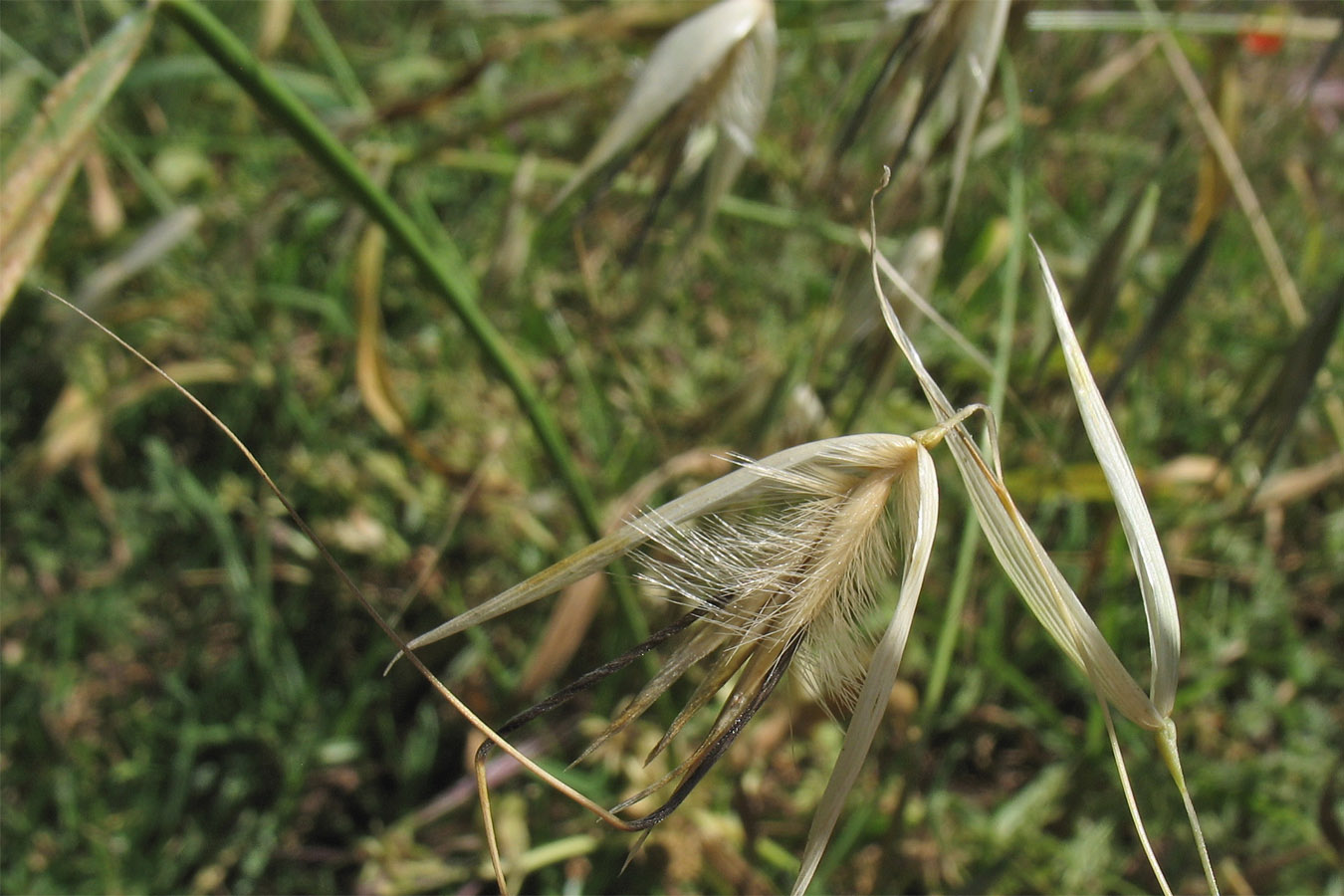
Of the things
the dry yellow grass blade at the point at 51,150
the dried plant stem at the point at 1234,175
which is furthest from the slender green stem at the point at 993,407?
the dry yellow grass blade at the point at 51,150

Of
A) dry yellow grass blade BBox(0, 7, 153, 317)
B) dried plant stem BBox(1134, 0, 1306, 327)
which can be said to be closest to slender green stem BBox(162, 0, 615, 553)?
dry yellow grass blade BBox(0, 7, 153, 317)

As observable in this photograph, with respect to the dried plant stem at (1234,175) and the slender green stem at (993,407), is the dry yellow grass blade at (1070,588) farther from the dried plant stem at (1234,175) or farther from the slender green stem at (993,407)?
the dried plant stem at (1234,175)

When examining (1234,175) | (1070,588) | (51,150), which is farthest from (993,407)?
(51,150)

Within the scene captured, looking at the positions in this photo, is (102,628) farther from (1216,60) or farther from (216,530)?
(1216,60)

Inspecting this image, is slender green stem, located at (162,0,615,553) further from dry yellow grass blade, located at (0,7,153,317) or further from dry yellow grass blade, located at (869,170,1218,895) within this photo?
dry yellow grass blade, located at (869,170,1218,895)

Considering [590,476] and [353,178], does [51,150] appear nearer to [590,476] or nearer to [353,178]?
[353,178]

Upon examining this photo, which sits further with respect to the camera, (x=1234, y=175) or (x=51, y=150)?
(x=1234, y=175)
